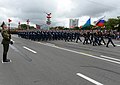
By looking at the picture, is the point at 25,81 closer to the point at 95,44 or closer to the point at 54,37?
the point at 95,44

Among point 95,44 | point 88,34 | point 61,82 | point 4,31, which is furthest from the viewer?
point 88,34

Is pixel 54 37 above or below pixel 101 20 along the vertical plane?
below

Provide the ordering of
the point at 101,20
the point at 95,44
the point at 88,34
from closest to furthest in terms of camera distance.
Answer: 1. the point at 95,44
2. the point at 88,34
3. the point at 101,20

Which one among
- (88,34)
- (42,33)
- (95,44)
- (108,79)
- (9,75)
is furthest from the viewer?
(42,33)

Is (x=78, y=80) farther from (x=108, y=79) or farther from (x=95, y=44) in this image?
(x=95, y=44)

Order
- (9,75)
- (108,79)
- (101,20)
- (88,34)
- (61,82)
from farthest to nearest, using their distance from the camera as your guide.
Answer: (101,20)
(88,34)
(9,75)
(108,79)
(61,82)

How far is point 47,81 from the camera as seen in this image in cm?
708

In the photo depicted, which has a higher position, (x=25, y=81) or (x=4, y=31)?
(x=4, y=31)

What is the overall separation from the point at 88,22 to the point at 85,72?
1071 inches

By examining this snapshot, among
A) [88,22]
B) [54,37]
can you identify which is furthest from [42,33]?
[88,22]

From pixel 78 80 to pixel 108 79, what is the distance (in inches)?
36.7

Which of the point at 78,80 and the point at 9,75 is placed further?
the point at 9,75

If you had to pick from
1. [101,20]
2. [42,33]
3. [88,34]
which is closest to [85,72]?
[88,34]

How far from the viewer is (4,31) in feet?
36.3
